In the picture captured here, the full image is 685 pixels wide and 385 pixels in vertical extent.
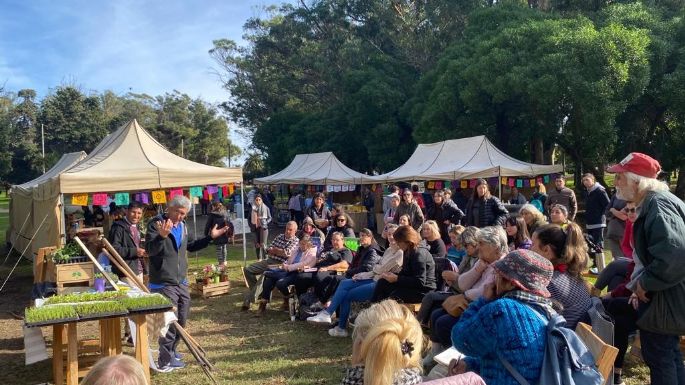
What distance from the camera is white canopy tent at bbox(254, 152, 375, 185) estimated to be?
18359 millimetres

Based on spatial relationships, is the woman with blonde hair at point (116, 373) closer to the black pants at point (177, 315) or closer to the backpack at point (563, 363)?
the backpack at point (563, 363)

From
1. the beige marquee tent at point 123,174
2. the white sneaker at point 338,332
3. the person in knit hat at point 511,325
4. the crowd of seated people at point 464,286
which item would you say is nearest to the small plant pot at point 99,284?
the crowd of seated people at point 464,286

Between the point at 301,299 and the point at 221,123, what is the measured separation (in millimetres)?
55253

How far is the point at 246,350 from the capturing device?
5.71 metres

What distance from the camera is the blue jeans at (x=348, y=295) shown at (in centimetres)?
601

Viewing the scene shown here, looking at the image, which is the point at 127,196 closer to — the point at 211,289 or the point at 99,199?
the point at 99,199

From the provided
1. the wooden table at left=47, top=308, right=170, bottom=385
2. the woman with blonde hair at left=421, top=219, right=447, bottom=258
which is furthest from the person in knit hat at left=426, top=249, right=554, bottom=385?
the woman with blonde hair at left=421, top=219, right=447, bottom=258

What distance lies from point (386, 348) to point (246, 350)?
13.0ft

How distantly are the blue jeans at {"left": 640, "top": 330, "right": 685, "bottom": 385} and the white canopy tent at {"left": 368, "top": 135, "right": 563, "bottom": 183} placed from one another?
1005 cm

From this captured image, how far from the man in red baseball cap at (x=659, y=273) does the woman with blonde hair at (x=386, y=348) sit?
1.61 meters

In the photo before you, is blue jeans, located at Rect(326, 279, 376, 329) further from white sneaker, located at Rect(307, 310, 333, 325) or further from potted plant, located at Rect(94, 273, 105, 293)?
potted plant, located at Rect(94, 273, 105, 293)

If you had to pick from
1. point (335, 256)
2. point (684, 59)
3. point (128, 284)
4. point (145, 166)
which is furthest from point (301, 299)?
point (684, 59)

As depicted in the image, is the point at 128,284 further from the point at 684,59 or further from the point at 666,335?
the point at 684,59

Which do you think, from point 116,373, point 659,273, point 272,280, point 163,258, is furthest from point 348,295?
point 116,373
